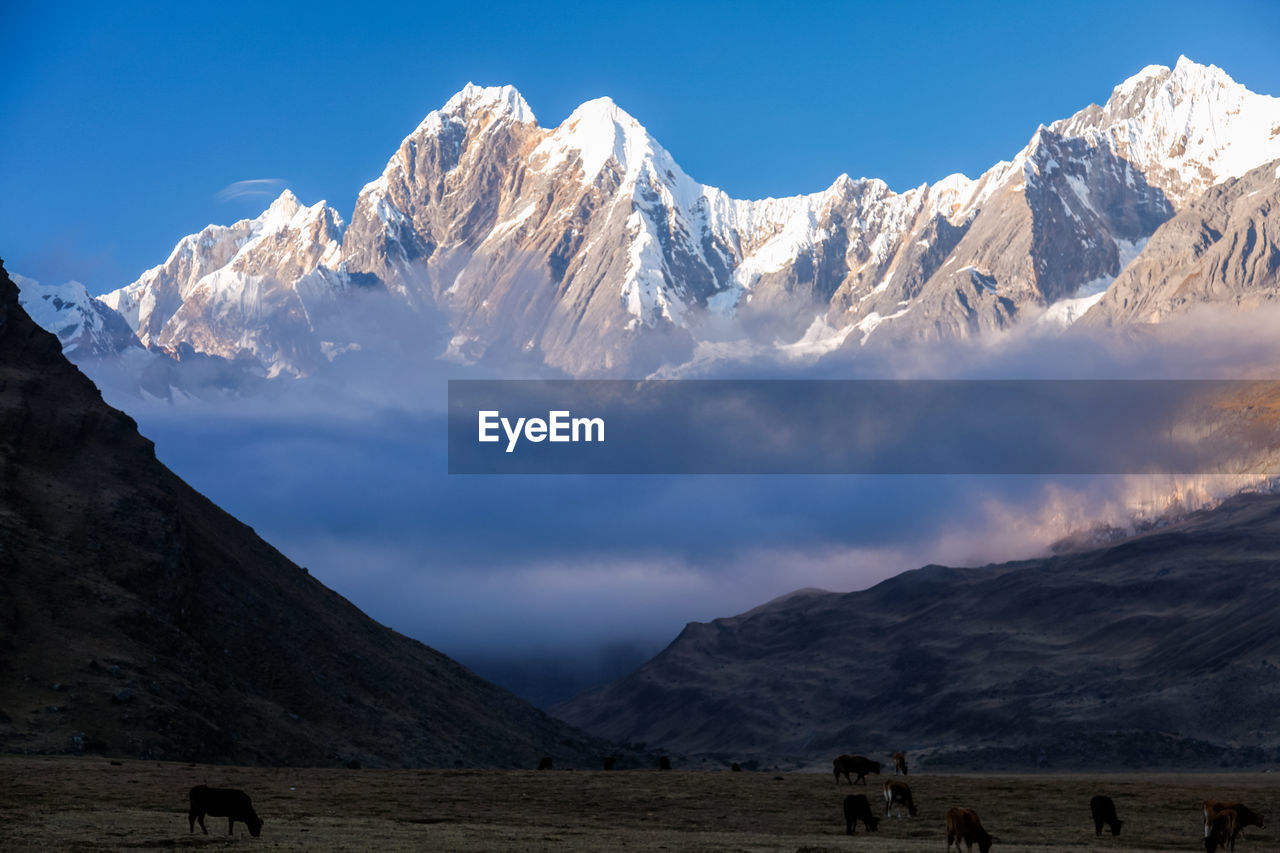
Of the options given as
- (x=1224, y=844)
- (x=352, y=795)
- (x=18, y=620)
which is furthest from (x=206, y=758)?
(x=1224, y=844)

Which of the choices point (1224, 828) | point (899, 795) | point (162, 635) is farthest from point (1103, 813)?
point (162, 635)

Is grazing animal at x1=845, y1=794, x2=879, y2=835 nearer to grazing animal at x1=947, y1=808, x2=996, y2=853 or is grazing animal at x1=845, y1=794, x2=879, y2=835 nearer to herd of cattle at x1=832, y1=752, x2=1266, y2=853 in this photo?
herd of cattle at x1=832, y1=752, x2=1266, y2=853

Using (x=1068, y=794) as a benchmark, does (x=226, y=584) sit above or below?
above

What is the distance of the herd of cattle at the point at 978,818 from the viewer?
49969 millimetres

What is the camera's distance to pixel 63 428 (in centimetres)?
14688

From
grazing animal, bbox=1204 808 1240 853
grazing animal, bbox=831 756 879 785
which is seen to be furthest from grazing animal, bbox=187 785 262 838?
grazing animal, bbox=831 756 879 785

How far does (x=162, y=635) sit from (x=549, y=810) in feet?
229

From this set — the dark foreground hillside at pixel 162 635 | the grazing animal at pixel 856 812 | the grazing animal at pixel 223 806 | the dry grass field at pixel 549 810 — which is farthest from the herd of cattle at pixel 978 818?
the dark foreground hillside at pixel 162 635

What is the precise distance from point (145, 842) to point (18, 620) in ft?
263

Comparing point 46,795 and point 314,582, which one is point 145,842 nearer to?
point 46,795

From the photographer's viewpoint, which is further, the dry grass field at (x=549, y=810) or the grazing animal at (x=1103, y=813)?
the grazing animal at (x=1103, y=813)

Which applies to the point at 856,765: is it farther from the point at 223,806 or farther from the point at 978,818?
the point at 223,806

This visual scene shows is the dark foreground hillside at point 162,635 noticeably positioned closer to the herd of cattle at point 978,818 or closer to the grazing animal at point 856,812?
the herd of cattle at point 978,818

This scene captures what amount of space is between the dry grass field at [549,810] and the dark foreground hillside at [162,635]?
69.7 feet
